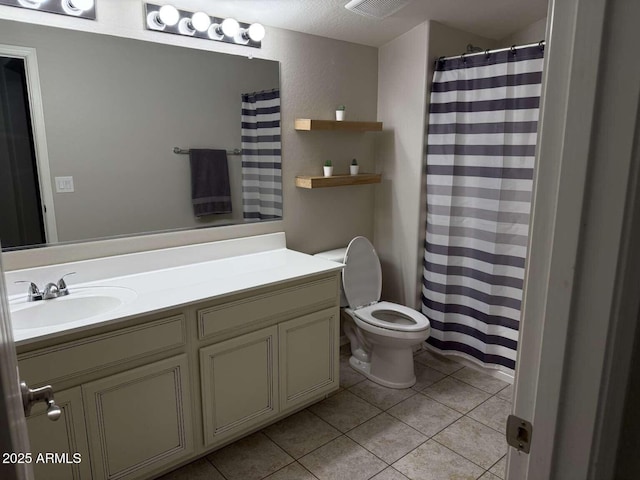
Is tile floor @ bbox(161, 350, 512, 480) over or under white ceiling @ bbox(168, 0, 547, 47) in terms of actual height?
under

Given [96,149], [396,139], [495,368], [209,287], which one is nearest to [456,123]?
[396,139]

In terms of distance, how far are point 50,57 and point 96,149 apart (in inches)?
16.1

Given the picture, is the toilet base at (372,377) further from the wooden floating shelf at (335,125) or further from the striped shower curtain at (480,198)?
the wooden floating shelf at (335,125)

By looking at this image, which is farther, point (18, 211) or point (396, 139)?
point (396, 139)

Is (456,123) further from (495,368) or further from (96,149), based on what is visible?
(96,149)

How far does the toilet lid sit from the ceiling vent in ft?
4.33

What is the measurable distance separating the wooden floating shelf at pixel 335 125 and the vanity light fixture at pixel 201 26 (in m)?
0.49

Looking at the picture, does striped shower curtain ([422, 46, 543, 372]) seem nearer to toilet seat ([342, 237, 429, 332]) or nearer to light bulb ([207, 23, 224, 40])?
toilet seat ([342, 237, 429, 332])

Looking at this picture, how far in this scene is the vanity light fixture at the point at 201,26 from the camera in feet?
7.16

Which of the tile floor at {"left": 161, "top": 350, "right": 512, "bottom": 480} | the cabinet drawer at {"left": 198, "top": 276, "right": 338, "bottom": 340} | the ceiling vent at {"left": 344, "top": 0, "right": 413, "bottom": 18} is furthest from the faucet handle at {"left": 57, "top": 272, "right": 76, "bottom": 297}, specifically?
the ceiling vent at {"left": 344, "top": 0, "right": 413, "bottom": 18}

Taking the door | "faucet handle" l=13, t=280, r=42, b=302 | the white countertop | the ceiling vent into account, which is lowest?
the white countertop

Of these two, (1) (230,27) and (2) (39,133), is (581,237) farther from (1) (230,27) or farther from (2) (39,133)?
(1) (230,27)

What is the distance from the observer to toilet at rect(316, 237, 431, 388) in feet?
8.76

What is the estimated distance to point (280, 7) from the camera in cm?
242
